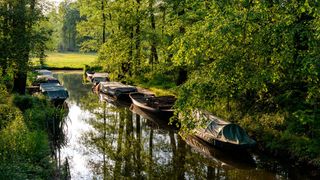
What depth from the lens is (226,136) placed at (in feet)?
64.8

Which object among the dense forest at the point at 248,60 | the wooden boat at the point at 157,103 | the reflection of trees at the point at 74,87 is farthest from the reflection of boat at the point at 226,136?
the reflection of trees at the point at 74,87

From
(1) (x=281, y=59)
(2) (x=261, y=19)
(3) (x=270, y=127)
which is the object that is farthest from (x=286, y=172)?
(2) (x=261, y=19)

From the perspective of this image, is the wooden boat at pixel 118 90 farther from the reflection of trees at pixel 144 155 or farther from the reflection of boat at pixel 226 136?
the reflection of boat at pixel 226 136

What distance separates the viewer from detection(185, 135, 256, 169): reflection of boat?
61.7 ft

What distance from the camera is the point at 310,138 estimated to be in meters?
18.2

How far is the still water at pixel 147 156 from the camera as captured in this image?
1738 centimetres

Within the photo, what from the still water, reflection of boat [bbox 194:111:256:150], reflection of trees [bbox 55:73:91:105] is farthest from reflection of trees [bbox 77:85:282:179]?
reflection of trees [bbox 55:73:91:105]

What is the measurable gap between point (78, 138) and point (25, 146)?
9.57 meters

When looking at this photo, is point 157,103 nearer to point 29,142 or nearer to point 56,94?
point 56,94

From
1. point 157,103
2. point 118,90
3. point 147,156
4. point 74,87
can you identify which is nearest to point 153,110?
point 157,103

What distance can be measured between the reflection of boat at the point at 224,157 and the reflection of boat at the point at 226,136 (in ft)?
1.91

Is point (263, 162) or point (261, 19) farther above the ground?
point (261, 19)

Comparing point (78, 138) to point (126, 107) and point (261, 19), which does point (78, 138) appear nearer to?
point (126, 107)

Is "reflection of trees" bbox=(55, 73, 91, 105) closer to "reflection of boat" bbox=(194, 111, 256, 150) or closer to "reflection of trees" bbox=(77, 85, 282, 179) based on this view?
"reflection of trees" bbox=(77, 85, 282, 179)
